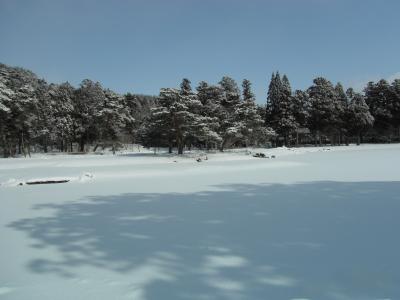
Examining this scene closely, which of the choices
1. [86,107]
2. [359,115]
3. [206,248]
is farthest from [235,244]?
[359,115]

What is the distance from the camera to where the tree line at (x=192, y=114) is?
115 feet

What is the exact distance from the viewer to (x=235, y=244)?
4770 mm

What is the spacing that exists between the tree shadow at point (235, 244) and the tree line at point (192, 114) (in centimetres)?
2637

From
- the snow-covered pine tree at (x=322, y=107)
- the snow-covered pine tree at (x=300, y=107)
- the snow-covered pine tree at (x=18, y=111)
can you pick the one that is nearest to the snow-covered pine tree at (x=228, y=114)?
the snow-covered pine tree at (x=300, y=107)

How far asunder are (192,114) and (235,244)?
96.6 feet

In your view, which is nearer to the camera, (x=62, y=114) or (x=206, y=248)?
(x=206, y=248)

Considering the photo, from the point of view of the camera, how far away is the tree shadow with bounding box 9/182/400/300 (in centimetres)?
348

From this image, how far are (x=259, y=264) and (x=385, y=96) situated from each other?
2471 inches

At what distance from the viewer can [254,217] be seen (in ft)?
21.0

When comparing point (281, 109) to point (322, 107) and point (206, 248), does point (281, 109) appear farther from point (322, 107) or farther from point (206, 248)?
point (206, 248)

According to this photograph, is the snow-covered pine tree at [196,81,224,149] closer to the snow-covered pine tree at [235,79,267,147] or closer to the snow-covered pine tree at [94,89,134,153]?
A: the snow-covered pine tree at [235,79,267,147]

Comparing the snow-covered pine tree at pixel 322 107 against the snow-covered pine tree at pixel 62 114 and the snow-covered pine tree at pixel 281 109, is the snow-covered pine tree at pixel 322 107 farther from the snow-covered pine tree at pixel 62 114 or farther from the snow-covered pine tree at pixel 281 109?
the snow-covered pine tree at pixel 62 114

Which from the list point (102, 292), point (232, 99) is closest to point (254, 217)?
point (102, 292)

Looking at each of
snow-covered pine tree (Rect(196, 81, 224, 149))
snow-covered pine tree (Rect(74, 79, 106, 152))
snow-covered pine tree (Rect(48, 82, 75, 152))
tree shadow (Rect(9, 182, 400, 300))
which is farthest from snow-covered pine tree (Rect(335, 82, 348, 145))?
tree shadow (Rect(9, 182, 400, 300))
